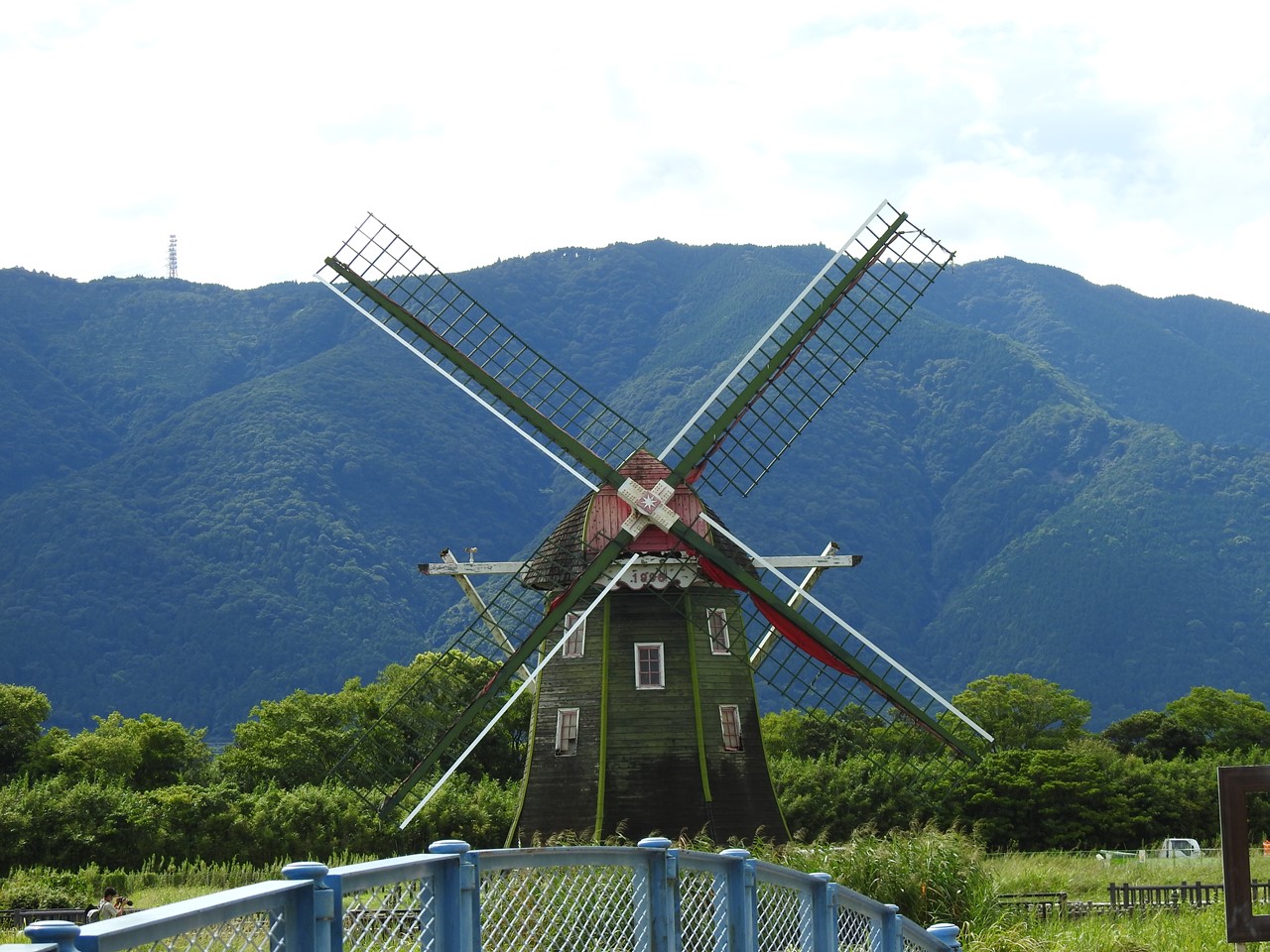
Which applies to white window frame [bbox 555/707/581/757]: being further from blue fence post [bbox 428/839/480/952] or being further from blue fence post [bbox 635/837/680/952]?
blue fence post [bbox 428/839/480/952]

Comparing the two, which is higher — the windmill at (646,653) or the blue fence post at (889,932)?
the windmill at (646,653)

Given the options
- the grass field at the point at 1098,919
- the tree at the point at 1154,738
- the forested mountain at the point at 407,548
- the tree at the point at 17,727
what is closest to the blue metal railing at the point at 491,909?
the grass field at the point at 1098,919

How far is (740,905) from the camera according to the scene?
747cm

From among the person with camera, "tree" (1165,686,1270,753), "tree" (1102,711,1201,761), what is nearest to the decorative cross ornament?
the person with camera

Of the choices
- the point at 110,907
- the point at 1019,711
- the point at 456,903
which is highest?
the point at 1019,711

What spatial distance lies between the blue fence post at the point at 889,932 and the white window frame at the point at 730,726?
63.0 ft

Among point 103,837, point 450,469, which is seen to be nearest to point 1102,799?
point 103,837

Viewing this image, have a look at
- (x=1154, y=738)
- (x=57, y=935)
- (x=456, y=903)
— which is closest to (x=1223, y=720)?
(x=1154, y=738)

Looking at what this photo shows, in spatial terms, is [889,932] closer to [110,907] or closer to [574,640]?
[110,907]

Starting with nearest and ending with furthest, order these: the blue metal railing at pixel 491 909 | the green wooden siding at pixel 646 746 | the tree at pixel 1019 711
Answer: the blue metal railing at pixel 491 909, the green wooden siding at pixel 646 746, the tree at pixel 1019 711

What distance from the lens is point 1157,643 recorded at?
540ft

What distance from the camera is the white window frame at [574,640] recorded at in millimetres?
28312

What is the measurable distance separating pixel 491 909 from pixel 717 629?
22710 mm

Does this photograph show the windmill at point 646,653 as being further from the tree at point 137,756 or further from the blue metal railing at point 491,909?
the blue metal railing at point 491,909
